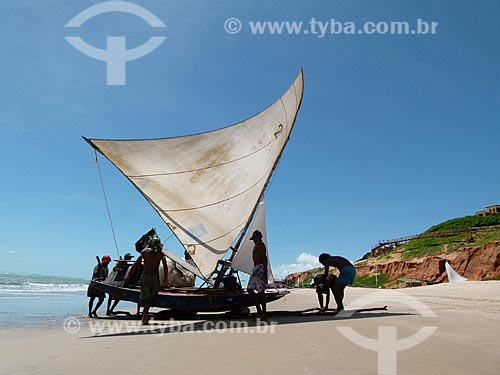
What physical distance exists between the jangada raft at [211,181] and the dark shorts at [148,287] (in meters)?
0.86

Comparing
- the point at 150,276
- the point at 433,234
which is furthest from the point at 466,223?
the point at 150,276

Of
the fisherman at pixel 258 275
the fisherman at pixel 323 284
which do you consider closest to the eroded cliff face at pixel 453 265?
the fisherman at pixel 323 284

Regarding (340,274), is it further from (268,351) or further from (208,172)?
(268,351)

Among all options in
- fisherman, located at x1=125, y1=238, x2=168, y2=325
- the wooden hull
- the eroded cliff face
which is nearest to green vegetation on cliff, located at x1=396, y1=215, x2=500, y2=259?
the eroded cliff face

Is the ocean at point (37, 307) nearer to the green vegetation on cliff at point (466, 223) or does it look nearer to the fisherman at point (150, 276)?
the fisherman at point (150, 276)

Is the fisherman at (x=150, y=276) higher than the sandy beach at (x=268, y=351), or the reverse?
the fisherman at (x=150, y=276)

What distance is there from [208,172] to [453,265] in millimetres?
33292

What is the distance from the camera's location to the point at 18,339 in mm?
6672

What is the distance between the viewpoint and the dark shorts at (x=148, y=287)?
8.16 meters

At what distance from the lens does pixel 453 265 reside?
36.2m

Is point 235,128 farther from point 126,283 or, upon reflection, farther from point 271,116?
point 126,283

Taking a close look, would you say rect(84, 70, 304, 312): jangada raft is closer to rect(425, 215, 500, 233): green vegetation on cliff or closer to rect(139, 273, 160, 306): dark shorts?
rect(139, 273, 160, 306): dark shorts

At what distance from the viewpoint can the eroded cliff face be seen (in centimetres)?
3319

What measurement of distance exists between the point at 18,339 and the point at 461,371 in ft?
22.2
